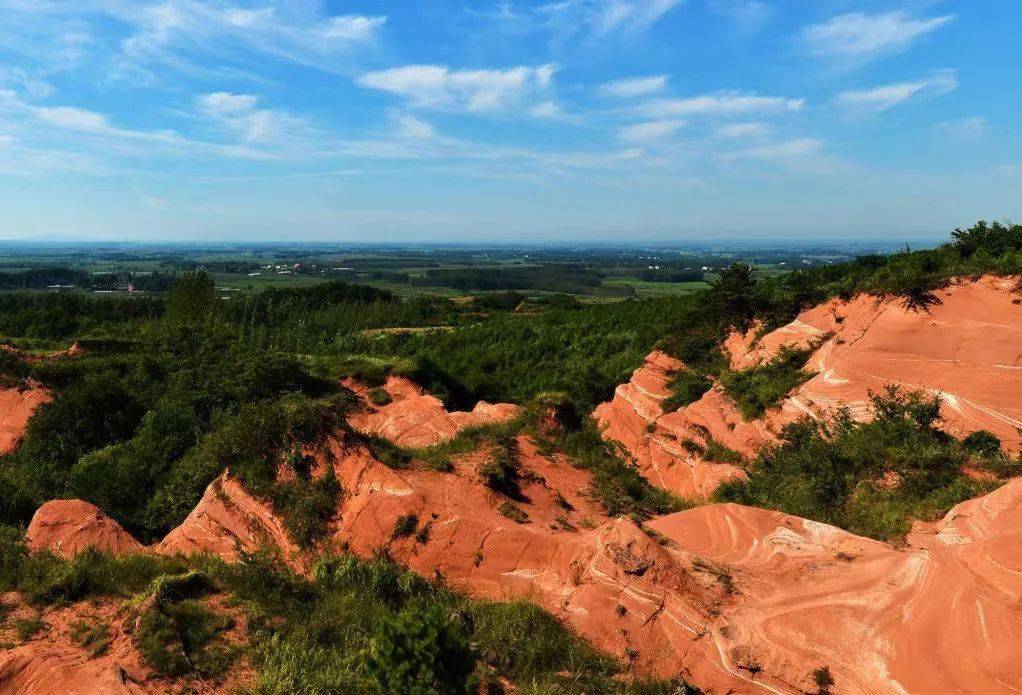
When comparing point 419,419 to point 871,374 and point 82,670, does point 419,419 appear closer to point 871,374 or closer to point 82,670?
point 871,374

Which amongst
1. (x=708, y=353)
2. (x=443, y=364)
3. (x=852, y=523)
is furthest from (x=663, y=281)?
(x=852, y=523)

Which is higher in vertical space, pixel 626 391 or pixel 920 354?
pixel 920 354

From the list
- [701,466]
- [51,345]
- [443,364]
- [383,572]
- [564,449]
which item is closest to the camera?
[383,572]

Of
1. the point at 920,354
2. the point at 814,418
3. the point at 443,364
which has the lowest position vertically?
the point at 443,364

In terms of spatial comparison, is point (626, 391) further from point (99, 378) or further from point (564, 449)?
point (99, 378)

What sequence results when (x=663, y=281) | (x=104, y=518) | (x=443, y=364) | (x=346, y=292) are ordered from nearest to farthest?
(x=104, y=518), (x=443, y=364), (x=346, y=292), (x=663, y=281)

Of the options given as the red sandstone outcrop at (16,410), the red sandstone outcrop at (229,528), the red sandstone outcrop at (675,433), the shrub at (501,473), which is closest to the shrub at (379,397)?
the red sandstone outcrop at (675,433)

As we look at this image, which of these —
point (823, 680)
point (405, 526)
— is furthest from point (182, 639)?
point (823, 680)

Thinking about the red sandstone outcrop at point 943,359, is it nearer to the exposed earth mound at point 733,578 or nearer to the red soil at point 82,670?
the exposed earth mound at point 733,578
